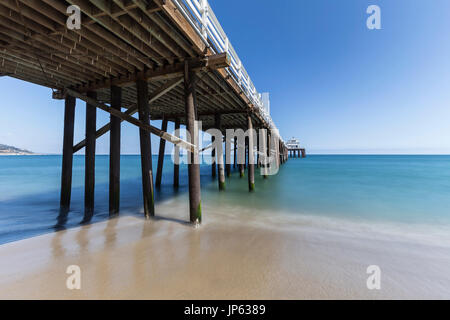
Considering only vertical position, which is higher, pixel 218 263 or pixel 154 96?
pixel 154 96

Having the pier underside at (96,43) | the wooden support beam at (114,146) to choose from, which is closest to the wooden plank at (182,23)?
the pier underside at (96,43)

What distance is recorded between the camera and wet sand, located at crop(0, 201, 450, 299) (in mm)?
2111

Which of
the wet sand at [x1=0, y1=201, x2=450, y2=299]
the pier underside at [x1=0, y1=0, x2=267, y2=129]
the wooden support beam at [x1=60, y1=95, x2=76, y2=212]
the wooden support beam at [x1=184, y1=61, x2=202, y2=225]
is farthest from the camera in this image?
the wooden support beam at [x1=60, y1=95, x2=76, y2=212]

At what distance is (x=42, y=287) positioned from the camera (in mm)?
2092

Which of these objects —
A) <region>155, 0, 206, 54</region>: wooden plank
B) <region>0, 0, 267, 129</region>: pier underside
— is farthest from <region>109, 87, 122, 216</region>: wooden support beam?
<region>155, 0, 206, 54</region>: wooden plank

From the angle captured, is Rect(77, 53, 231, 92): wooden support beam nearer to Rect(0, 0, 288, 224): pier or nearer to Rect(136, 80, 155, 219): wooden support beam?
Rect(0, 0, 288, 224): pier

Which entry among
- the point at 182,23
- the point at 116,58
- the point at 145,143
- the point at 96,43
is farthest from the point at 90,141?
the point at 182,23

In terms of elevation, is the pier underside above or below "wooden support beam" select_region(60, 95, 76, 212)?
above

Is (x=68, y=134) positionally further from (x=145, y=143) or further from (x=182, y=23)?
(x=182, y=23)

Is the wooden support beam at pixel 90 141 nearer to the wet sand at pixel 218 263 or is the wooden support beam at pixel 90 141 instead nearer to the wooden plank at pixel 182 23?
the wet sand at pixel 218 263

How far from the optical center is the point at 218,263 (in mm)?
2705
